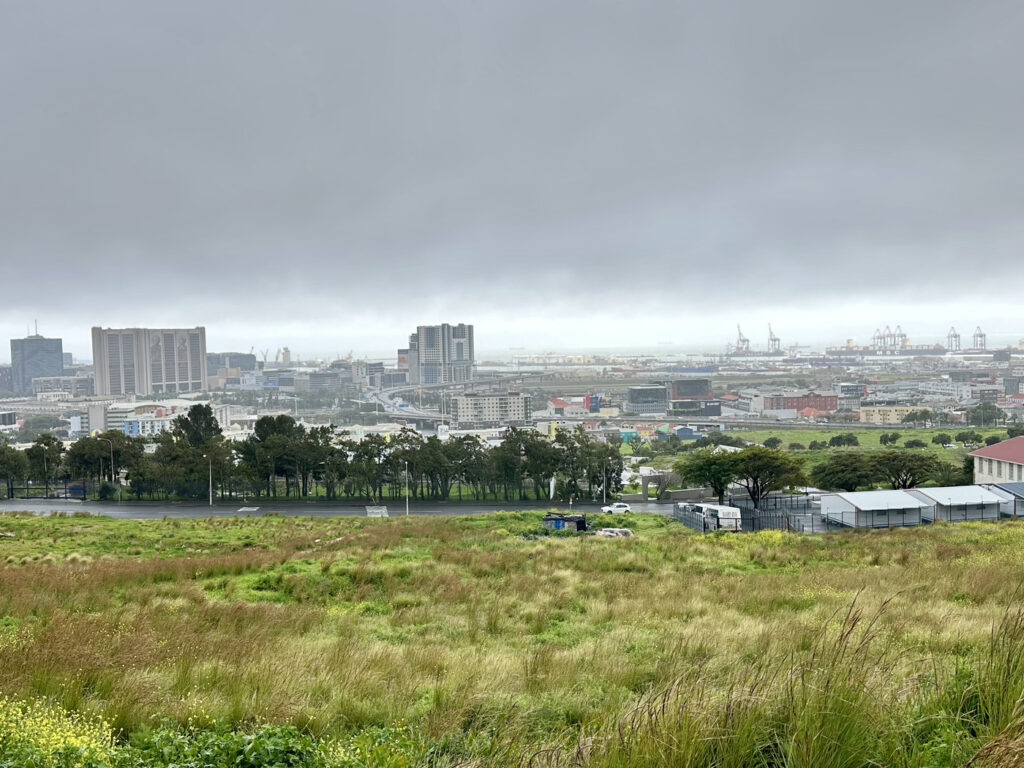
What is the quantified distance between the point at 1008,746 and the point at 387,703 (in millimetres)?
2919

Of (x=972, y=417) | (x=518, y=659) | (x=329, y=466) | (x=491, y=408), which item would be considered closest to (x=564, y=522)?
(x=518, y=659)

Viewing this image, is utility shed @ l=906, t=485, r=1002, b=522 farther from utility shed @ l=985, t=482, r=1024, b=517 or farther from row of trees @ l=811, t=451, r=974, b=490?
row of trees @ l=811, t=451, r=974, b=490

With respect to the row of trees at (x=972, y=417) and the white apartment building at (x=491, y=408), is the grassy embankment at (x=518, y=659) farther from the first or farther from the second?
the white apartment building at (x=491, y=408)

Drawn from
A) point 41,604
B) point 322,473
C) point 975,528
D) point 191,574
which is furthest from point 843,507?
point 322,473

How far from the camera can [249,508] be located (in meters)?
→ 31.8

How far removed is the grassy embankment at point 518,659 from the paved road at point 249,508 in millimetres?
18456

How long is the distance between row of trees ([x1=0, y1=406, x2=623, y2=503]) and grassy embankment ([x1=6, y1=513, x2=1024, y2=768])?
23.9 m

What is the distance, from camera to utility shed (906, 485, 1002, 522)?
2095cm

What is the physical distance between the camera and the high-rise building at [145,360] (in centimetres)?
18188

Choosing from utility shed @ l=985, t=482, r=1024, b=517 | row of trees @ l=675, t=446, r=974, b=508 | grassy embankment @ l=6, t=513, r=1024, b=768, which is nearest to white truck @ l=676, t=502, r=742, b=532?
row of trees @ l=675, t=446, r=974, b=508

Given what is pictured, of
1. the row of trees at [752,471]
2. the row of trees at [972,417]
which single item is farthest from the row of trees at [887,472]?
the row of trees at [972,417]

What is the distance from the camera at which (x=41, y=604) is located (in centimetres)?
744

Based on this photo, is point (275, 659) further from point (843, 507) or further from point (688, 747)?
point (843, 507)

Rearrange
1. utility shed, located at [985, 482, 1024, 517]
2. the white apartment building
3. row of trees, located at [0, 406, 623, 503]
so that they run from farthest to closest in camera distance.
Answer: the white apartment building < row of trees, located at [0, 406, 623, 503] < utility shed, located at [985, 482, 1024, 517]
